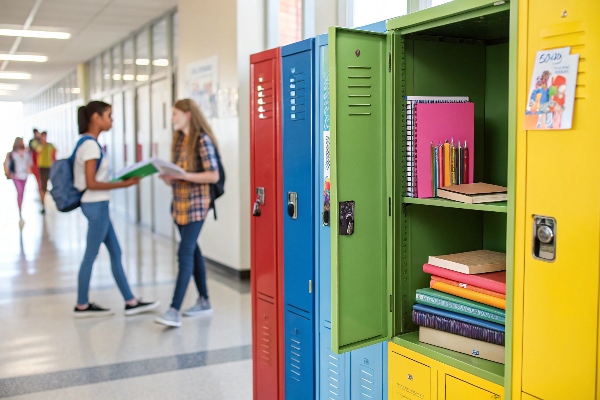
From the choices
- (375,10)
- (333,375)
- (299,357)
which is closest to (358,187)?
(333,375)

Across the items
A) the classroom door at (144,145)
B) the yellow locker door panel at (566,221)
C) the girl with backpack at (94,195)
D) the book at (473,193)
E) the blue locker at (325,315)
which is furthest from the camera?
the classroom door at (144,145)

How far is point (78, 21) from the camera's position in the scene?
9.39m

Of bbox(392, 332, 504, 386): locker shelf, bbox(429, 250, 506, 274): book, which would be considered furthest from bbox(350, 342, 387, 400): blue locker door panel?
bbox(429, 250, 506, 274): book

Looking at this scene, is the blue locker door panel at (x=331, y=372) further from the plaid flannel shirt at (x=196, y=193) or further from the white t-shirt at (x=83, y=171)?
the white t-shirt at (x=83, y=171)

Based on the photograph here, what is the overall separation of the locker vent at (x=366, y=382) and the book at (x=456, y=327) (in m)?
0.30

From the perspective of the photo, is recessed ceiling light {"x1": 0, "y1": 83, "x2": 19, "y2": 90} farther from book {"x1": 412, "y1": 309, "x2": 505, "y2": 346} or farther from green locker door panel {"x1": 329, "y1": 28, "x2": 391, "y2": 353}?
book {"x1": 412, "y1": 309, "x2": 505, "y2": 346}

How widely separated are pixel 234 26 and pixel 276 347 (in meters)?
3.75

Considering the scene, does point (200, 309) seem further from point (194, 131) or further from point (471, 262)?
point (471, 262)

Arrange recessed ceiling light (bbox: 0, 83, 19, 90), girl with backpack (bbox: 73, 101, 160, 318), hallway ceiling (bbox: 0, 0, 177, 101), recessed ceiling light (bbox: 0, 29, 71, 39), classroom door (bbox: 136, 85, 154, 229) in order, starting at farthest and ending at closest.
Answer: recessed ceiling light (bbox: 0, 83, 19, 90)
recessed ceiling light (bbox: 0, 29, 71, 39)
classroom door (bbox: 136, 85, 154, 229)
hallway ceiling (bbox: 0, 0, 177, 101)
girl with backpack (bbox: 73, 101, 160, 318)

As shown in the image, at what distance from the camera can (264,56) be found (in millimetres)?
2742

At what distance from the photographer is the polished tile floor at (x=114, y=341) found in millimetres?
3367

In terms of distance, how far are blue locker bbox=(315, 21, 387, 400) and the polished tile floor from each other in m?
0.87

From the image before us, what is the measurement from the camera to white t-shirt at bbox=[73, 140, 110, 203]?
15.1 ft

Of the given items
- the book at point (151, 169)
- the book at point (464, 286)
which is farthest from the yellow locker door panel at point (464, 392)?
the book at point (151, 169)
